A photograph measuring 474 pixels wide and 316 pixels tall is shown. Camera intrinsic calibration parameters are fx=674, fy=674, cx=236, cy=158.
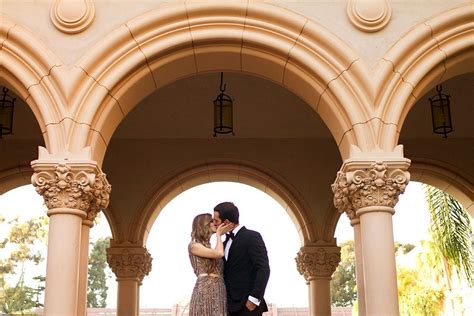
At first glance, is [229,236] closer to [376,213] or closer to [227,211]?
[227,211]

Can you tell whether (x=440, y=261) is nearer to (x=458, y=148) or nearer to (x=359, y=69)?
(x=458, y=148)

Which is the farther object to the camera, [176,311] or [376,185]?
→ [176,311]

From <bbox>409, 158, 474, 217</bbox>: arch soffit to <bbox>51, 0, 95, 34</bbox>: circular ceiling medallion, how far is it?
19.6ft

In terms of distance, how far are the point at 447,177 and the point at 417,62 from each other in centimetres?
474

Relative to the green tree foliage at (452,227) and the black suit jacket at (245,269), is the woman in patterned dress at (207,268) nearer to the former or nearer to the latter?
the black suit jacket at (245,269)

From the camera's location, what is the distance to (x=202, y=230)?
201 inches

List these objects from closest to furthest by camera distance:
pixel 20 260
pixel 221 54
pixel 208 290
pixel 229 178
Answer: pixel 208 290, pixel 221 54, pixel 229 178, pixel 20 260

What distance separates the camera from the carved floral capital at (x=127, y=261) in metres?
10.2

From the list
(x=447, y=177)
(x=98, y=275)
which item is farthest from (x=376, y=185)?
(x=98, y=275)

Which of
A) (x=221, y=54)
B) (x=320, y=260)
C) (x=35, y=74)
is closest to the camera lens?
(x=35, y=74)

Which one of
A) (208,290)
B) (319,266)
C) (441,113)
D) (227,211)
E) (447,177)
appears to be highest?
(441,113)

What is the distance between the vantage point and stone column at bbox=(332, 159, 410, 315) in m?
5.70

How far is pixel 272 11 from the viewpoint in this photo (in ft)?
20.9

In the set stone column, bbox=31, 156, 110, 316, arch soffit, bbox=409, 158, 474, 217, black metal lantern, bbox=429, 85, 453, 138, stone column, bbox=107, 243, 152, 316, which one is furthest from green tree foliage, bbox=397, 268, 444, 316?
stone column, bbox=31, 156, 110, 316
